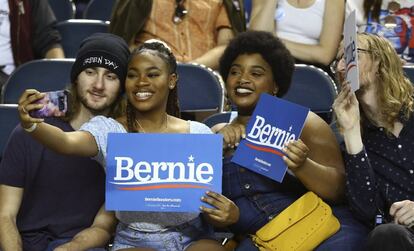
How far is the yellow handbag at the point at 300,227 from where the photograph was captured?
3434 mm

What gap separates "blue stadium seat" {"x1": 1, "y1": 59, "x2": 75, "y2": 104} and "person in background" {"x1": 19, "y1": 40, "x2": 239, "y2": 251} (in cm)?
99

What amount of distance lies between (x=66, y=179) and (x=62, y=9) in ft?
7.83

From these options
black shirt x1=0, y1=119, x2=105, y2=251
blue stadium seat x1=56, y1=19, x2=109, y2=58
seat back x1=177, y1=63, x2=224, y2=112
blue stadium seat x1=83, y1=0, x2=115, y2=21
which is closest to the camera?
black shirt x1=0, y1=119, x2=105, y2=251

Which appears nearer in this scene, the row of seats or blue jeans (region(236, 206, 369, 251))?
blue jeans (region(236, 206, 369, 251))

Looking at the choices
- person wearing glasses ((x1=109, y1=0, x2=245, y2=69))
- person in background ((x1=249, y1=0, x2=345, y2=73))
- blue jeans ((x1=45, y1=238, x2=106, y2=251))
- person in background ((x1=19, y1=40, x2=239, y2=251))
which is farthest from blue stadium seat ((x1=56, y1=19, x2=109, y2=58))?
blue jeans ((x1=45, y1=238, x2=106, y2=251))

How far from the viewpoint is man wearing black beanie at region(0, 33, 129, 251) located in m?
3.63

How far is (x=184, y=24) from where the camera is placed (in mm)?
5113

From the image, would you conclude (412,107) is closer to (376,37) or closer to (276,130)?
(376,37)

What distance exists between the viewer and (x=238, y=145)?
3613 mm

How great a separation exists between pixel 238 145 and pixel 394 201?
2.04 feet

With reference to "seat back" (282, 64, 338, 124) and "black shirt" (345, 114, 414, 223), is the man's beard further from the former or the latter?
"seat back" (282, 64, 338, 124)

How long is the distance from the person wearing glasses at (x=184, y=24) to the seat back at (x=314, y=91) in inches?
21.9

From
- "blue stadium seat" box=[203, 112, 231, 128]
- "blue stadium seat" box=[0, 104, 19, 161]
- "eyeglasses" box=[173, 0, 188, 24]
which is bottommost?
"blue stadium seat" box=[0, 104, 19, 161]

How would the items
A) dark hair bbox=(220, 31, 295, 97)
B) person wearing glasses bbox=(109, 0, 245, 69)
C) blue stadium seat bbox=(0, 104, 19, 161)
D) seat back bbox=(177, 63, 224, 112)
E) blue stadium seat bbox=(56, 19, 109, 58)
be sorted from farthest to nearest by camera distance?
blue stadium seat bbox=(56, 19, 109, 58) → person wearing glasses bbox=(109, 0, 245, 69) → seat back bbox=(177, 63, 224, 112) → blue stadium seat bbox=(0, 104, 19, 161) → dark hair bbox=(220, 31, 295, 97)
